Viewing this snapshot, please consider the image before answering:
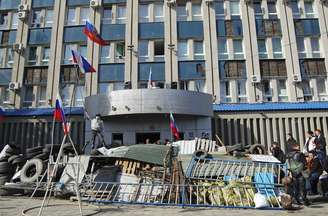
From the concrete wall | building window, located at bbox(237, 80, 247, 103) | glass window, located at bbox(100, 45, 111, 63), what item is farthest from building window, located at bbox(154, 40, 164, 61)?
building window, located at bbox(237, 80, 247, 103)

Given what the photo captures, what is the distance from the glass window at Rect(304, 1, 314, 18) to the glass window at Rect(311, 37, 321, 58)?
193cm

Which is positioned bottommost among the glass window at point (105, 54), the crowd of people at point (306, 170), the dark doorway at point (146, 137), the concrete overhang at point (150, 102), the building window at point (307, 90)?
the crowd of people at point (306, 170)

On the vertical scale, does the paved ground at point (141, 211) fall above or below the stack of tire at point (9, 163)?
below

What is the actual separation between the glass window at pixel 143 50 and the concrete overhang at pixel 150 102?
5.25m

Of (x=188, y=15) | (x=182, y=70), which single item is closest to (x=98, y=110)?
(x=182, y=70)

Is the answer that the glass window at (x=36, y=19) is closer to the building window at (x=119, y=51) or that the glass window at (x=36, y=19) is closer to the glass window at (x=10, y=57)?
the glass window at (x=10, y=57)

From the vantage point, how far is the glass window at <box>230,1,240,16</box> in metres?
23.5

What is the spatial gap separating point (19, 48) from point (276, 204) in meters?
21.1

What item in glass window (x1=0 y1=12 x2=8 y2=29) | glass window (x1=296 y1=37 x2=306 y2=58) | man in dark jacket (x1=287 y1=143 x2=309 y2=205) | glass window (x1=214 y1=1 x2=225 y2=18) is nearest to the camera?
man in dark jacket (x1=287 y1=143 x2=309 y2=205)

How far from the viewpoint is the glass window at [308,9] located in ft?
76.4

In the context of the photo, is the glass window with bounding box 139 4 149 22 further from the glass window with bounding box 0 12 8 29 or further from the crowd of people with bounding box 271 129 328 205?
the crowd of people with bounding box 271 129 328 205

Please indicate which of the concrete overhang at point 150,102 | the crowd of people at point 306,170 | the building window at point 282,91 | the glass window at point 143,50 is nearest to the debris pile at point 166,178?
the crowd of people at point 306,170

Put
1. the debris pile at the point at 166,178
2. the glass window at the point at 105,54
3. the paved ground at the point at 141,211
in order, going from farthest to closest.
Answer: the glass window at the point at 105,54
the debris pile at the point at 166,178
the paved ground at the point at 141,211

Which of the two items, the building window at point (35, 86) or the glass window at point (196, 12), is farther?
the glass window at point (196, 12)
